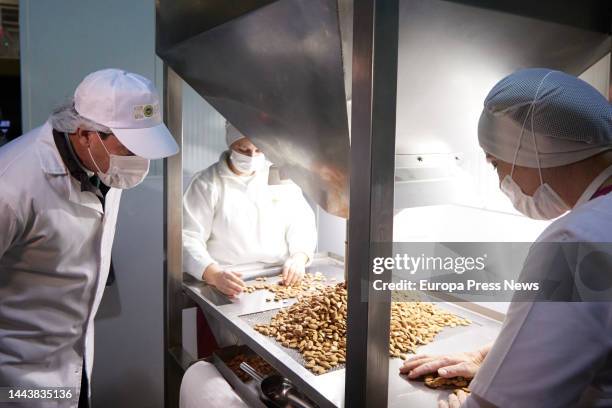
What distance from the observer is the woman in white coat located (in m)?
2.15

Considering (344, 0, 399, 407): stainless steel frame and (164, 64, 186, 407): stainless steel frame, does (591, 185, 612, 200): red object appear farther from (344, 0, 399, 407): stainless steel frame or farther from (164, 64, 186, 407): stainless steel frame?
(164, 64, 186, 407): stainless steel frame

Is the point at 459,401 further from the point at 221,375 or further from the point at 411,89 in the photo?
Result: the point at 221,375

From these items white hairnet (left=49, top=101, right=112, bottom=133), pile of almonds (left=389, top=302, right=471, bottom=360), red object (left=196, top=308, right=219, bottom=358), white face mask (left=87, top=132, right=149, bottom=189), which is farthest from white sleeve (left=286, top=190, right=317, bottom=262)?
white hairnet (left=49, top=101, right=112, bottom=133)

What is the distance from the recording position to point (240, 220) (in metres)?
2.22

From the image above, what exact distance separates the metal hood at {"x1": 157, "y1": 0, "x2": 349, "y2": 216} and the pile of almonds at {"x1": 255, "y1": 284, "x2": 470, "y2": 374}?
287 mm

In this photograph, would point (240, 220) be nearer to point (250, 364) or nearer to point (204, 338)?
point (204, 338)

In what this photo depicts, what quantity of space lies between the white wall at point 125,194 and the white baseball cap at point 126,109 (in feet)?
3.35

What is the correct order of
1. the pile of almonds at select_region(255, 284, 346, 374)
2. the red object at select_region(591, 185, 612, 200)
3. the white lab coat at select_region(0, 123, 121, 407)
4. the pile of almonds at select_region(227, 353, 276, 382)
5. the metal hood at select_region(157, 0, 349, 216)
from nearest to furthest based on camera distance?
the red object at select_region(591, 185, 612, 200) → the metal hood at select_region(157, 0, 349, 216) → the pile of almonds at select_region(255, 284, 346, 374) → the white lab coat at select_region(0, 123, 121, 407) → the pile of almonds at select_region(227, 353, 276, 382)

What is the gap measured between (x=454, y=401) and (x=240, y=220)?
1.43m

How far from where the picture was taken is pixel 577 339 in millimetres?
718

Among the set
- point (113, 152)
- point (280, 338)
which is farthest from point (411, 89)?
point (113, 152)

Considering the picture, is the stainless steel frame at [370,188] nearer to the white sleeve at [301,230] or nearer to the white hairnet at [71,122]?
the white hairnet at [71,122]

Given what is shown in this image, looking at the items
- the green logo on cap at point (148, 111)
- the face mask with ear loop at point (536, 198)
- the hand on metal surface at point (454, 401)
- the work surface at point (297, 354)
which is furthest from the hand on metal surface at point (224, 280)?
the face mask with ear loop at point (536, 198)

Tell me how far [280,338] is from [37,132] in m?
0.97
